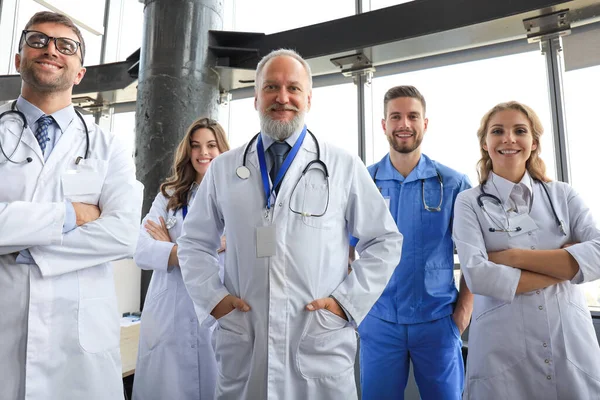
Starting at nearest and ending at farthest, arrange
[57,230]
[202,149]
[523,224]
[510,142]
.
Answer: [57,230]
[523,224]
[510,142]
[202,149]

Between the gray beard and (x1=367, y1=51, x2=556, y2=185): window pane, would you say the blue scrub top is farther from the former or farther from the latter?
(x1=367, y1=51, x2=556, y2=185): window pane

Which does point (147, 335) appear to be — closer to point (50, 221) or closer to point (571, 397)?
point (50, 221)

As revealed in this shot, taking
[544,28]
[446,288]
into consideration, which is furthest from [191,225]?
[544,28]

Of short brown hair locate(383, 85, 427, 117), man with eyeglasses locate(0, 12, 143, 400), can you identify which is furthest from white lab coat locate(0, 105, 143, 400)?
short brown hair locate(383, 85, 427, 117)

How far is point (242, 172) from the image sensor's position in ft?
4.40

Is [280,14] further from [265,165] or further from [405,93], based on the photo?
[265,165]

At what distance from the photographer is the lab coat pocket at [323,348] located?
120 centimetres

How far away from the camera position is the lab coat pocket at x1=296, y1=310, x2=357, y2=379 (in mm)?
1196

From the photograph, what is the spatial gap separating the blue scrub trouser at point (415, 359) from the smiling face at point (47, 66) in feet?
5.17

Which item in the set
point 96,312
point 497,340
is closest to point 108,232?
point 96,312

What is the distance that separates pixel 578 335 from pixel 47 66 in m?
2.01

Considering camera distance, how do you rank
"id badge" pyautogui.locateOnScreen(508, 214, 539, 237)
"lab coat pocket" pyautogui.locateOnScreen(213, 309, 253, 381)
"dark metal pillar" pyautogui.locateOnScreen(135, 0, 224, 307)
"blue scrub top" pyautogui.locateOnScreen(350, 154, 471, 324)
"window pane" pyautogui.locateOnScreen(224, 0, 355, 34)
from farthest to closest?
1. "window pane" pyautogui.locateOnScreen(224, 0, 355, 34)
2. "dark metal pillar" pyautogui.locateOnScreen(135, 0, 224, 307)
3. "blue scrub top" pyautogui.locateOnScreen(350, 154, 471, 324)
4. "id badge" pyautogui.locateOnScreen(508, 214, 539, 237)
5. "lab coat pocket" pyautogui.locateOnScreen(213, 309, 253, 381)

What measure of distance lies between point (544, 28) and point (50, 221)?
3.11m

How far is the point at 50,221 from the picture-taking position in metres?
1.15
